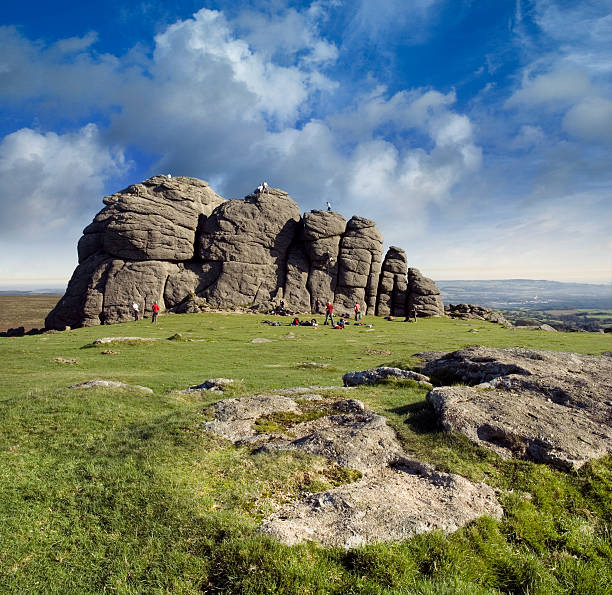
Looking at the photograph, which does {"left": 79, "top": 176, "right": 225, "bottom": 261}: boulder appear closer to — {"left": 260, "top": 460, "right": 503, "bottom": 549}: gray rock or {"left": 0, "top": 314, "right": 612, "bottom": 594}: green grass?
{"left": 0, "top": 314, "right": 612, "bottom": 594}: green grass

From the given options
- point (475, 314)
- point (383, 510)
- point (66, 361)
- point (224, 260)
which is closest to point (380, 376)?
point (383, 510)

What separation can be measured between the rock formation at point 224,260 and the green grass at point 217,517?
221ft

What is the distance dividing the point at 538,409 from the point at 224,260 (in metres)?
78.7

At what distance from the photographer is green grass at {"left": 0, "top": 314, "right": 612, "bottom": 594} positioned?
650cm

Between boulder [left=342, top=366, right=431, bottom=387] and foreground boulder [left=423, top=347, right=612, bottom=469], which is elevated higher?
foreground boulder [left=423, top=347, right=612, bottom=469]

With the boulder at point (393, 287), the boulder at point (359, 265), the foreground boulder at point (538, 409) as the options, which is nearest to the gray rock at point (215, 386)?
the foreground boulder at point (538, 409)

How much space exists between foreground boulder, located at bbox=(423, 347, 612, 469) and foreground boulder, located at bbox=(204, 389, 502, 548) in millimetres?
2590

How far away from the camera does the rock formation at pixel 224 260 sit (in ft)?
254

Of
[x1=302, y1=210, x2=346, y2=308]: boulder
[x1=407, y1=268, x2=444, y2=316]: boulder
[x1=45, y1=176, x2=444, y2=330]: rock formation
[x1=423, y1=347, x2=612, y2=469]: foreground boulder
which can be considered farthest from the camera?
[x1=407, y1=268, x2=444, y2=316]: boulder

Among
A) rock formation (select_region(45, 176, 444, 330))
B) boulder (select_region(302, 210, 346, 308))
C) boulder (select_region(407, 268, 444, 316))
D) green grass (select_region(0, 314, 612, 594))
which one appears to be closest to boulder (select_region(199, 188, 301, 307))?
rock formation (select_region(45, 176, 444, 330))

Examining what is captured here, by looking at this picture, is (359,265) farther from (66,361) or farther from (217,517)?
(217,517)

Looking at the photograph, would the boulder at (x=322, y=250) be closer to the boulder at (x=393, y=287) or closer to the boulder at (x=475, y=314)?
the boulder at (x=393, y=287)

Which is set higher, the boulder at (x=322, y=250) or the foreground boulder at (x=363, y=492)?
the boulder at (x=322, y=250)

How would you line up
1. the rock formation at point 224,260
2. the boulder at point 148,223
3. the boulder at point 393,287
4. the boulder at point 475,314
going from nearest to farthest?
the rock formation at point 224,260 < the boulder at point 148,223 < the boulder at point 475,314 < the boulder at point 393,287
